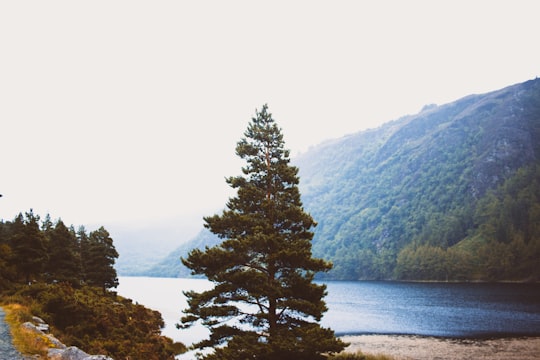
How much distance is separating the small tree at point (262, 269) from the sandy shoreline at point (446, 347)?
21.7 metres

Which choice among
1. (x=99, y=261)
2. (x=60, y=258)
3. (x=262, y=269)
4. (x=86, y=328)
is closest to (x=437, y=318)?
(x=262, y=269)

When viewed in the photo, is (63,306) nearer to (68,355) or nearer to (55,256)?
(68,355)

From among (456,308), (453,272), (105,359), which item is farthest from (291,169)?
(453,272)

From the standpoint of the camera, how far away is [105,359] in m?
15.2

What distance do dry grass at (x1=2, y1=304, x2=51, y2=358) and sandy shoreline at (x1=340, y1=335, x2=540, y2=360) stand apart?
30.8 meters

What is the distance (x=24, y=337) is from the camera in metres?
17.0

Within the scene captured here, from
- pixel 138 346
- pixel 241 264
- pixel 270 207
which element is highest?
pixel 270 207

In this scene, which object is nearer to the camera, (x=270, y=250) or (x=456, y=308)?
(x=270, y=250)

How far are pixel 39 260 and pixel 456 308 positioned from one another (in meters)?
73.8

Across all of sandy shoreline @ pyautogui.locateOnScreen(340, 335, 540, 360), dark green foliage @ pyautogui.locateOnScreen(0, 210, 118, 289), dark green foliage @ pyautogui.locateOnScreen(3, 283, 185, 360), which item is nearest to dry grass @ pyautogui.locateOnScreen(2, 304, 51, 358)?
dark green foliage @ pyautogui.locateOnScreen(3, 283, 185, 360)

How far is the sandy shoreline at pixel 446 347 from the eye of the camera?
36.4 m

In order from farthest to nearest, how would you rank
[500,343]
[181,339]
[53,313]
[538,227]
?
[538,227]
[181,339]
[500,343]
[53,313]

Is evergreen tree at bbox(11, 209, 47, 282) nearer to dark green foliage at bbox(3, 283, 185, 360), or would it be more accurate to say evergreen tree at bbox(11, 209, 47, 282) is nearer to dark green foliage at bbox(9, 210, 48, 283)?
dark green foliage at bbox(9, 210, 48, 283)

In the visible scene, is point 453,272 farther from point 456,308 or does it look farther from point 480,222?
point 456,308
